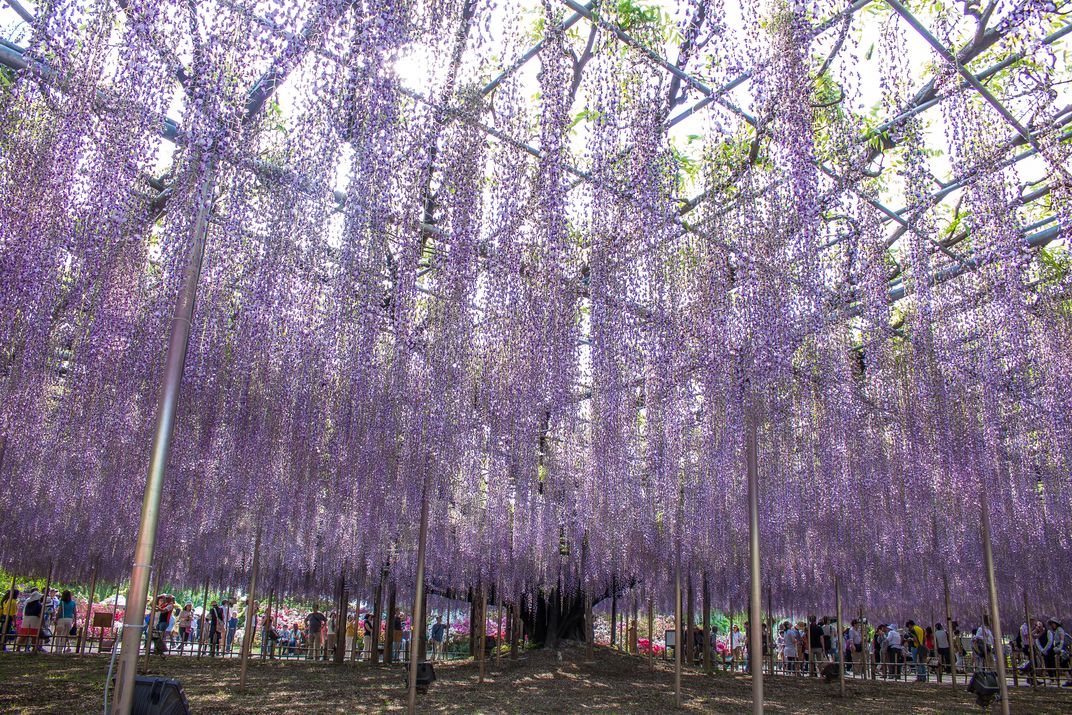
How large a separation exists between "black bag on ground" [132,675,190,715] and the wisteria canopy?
303cm

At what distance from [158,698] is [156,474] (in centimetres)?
164

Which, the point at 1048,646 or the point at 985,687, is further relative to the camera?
the point at 1048,646

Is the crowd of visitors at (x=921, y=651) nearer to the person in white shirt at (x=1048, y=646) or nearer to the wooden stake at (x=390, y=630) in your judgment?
the person in white shirt at (x=1048, y=646)

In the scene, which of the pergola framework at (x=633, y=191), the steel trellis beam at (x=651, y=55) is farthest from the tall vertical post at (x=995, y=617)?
the steel trellis beam at (x=651, y=55)

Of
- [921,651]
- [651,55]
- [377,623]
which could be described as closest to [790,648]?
[921,651]

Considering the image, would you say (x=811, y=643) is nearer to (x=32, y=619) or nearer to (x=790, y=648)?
(x=790, y=648)

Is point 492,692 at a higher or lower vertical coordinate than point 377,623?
lower

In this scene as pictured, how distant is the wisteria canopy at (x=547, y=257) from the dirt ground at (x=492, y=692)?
7.54 feet

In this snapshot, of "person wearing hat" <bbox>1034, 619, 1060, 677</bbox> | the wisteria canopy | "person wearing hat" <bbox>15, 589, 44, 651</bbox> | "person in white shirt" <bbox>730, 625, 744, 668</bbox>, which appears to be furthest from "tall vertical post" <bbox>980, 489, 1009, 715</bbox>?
"person wearing hat" <bbox>15, 589, 44, 651</bbox>

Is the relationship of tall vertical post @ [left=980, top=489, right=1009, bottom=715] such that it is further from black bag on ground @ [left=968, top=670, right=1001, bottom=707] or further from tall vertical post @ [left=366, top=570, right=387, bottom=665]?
tall vertical post @ [left=366, top=570, right=387, bottom=665]

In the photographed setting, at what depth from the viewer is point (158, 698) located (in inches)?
175

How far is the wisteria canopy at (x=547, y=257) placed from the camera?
5387 millimetres

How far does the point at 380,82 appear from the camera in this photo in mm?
5191

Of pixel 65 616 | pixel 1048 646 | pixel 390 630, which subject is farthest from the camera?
pixel 390 630
